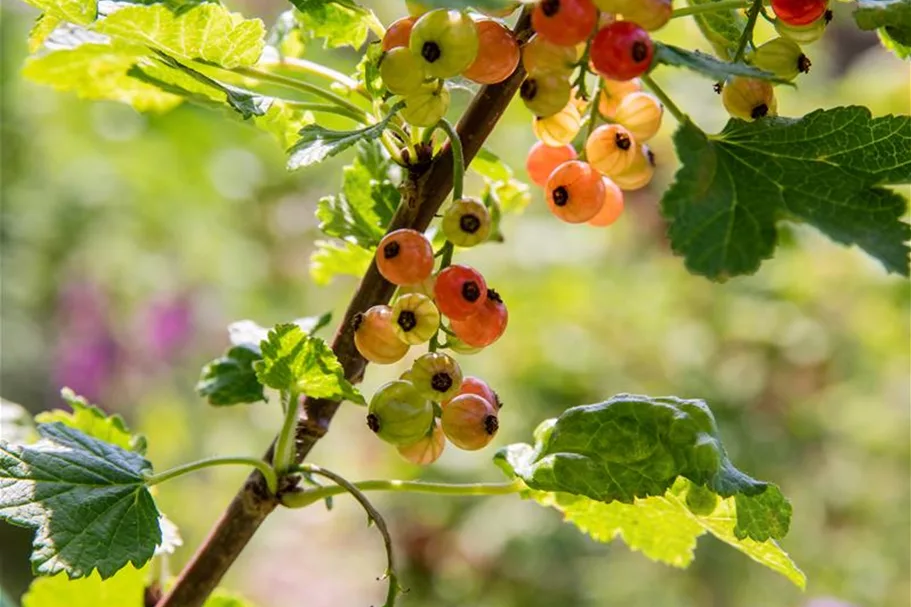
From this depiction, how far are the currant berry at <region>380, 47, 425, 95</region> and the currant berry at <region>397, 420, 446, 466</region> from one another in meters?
0.22

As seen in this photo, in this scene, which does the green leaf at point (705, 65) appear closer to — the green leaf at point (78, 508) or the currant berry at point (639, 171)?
the currant berry at point (639, 171)

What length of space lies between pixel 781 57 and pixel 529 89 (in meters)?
0.16

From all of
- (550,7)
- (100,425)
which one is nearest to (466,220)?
(550,7)

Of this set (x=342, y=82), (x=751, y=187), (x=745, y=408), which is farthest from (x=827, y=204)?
(x=745, y=408)

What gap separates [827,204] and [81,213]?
3146mm

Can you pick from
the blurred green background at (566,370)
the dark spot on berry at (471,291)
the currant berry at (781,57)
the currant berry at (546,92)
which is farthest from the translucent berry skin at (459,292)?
the blurred green background at (566,370)

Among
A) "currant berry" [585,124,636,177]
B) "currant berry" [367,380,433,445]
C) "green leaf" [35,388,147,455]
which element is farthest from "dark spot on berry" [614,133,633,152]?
"green leaf" [35,388,147,455]

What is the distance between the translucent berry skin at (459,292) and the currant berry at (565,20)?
148 mm

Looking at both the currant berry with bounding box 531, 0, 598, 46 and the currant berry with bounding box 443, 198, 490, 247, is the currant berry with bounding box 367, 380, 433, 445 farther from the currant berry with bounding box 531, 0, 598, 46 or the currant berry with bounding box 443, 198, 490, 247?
the currant berry with bounding box 531, 0, 598, 46

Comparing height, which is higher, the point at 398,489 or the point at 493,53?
the point at 493,53

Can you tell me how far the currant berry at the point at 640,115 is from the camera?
0.72 meters

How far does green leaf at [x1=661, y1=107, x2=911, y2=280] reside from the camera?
575mm

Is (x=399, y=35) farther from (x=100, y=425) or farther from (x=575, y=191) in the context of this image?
(x=100, y=425)

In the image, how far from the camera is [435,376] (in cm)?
68
